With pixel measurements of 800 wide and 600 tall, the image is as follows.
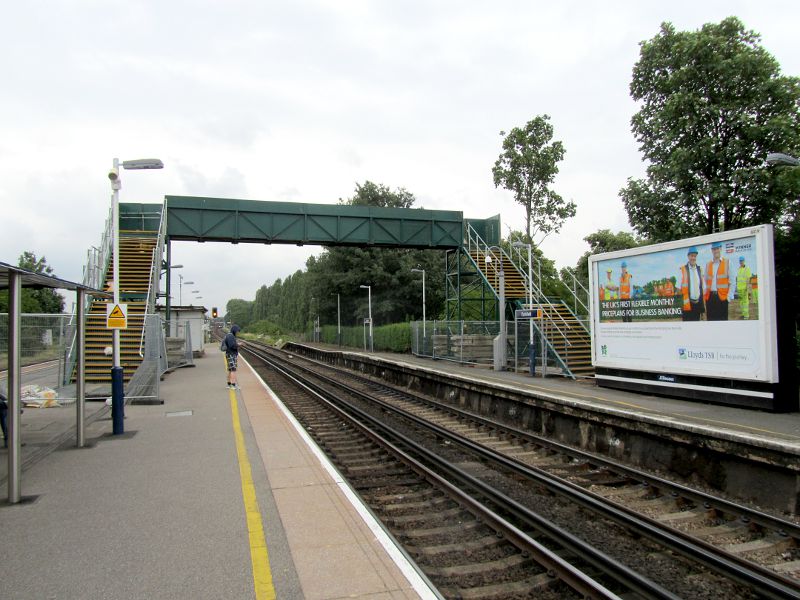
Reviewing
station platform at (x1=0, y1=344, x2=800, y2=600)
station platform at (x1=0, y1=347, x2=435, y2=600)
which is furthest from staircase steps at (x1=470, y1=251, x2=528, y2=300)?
station platform at (x1=0, y1=347, x2=435, y2=600)

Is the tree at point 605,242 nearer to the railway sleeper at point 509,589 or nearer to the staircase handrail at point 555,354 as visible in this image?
the staircase handrail at point 555,354

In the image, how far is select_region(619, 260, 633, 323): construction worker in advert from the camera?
1512 cm

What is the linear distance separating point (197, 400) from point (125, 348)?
16.6ft

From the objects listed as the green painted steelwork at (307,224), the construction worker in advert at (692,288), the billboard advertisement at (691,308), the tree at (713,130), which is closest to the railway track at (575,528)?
the billboard advertisement at (691,308)

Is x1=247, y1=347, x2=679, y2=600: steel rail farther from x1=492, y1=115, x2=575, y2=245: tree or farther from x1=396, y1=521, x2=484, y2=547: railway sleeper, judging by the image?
x1=492, y1=115, x2=575, y2=245: tree

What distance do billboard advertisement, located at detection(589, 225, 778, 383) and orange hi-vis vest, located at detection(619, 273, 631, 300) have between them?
26 mm

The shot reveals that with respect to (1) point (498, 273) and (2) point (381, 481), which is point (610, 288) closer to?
(1) point (498, 273)

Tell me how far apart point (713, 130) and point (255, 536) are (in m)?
23.2

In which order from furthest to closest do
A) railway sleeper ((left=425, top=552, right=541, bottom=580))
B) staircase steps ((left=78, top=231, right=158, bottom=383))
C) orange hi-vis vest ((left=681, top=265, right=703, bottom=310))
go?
staircase steps ((left=78, top=231, right=158, bottom=383)) < orange hi-vis vest ((left=681, top=265, right=703, bottom=310)) < railway sleeper ((left=425, top=552, right=541, bottom=580))

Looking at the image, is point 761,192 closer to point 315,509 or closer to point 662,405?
point 662,405

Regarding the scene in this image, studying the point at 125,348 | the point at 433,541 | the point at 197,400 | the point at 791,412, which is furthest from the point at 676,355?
the point at 125,348

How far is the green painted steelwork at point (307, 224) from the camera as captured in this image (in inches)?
1121

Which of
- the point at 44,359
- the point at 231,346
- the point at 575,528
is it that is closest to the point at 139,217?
the point at 231,346

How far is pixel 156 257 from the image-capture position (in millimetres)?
24578
